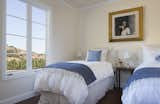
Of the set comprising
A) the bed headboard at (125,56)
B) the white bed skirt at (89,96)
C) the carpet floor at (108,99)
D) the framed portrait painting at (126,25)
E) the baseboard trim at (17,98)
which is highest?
the framed portrait painting at (126,25)

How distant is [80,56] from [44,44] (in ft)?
4.79

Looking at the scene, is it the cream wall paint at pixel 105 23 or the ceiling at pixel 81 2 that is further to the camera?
the ceiling at pixel 81 2

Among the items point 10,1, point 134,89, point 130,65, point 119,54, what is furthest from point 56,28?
point 134,89

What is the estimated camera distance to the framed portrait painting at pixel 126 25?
12.7 ft

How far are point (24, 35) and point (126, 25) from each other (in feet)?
9.13

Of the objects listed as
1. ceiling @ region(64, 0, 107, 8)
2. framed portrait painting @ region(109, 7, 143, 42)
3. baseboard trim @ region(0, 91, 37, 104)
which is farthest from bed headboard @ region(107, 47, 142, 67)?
baseboard trim @ region(0, 91, 37, 104)

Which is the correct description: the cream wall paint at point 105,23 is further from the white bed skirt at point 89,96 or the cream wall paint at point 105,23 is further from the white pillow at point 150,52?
the white bed skirt at point 89,96

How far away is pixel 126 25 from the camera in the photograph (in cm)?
410

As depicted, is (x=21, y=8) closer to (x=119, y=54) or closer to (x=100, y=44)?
(x=100, y=44)

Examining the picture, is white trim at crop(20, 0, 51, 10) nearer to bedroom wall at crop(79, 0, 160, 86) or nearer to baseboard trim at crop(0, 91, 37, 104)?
bedroom wall at crop(79, 0, 160, 86)

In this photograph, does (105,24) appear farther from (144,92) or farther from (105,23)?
(144,92)

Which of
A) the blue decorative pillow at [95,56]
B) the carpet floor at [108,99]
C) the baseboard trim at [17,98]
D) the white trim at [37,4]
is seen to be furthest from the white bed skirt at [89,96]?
the white trim at [37,4]

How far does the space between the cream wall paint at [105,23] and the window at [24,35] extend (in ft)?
5.05

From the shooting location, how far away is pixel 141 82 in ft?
5.87
